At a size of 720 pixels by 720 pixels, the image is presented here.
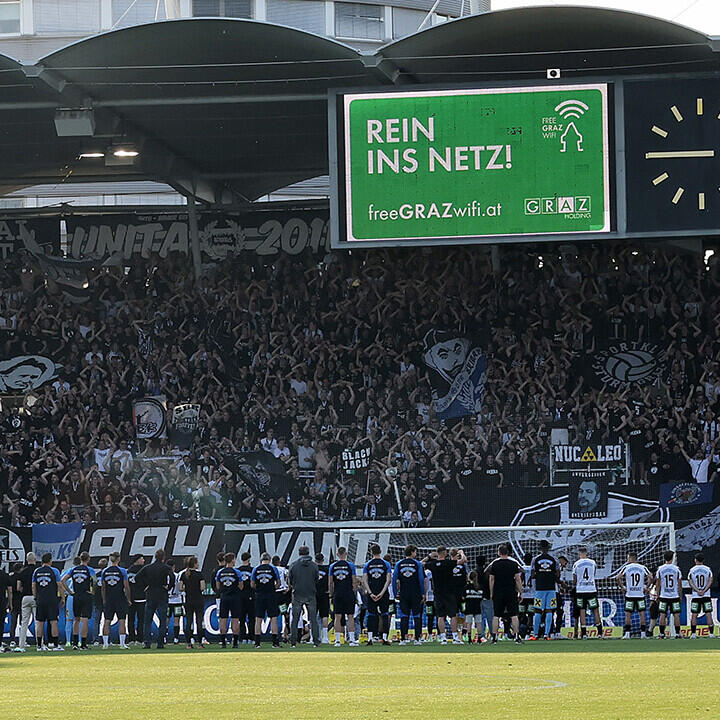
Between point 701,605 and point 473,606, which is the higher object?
point 473,606

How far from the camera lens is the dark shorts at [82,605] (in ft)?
72.5

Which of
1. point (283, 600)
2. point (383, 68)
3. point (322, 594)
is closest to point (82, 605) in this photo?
point (283, 600)

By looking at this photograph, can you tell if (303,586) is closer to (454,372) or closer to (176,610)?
(176,610)

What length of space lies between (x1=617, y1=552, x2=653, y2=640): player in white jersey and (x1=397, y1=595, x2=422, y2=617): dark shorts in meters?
3.47

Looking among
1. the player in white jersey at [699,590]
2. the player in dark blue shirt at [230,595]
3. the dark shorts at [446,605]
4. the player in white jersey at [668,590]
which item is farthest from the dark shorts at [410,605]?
the player in white jersey at [699,590]

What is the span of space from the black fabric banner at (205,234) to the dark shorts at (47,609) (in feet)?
47.5

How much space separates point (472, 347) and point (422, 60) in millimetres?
8683

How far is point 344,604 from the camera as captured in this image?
20.9 metres

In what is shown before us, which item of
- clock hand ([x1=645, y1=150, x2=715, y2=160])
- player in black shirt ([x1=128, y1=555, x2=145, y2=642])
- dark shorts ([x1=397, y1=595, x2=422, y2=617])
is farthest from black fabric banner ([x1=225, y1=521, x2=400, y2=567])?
clock hand ([x1=645, y1=150, x2=715, y2=160])

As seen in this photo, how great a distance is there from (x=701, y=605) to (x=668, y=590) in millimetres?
597

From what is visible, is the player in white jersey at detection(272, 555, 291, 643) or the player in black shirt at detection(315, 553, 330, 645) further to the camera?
the player in white jersey at detection(272, 555, 291, 643)

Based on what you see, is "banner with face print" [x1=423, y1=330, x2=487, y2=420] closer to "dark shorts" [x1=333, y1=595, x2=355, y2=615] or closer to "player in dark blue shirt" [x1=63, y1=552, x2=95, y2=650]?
"dark shorts" [x1=333, y1=595, x2=355, y2=615]

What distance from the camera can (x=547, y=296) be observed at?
3197 cm

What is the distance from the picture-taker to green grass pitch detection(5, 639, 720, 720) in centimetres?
1138
